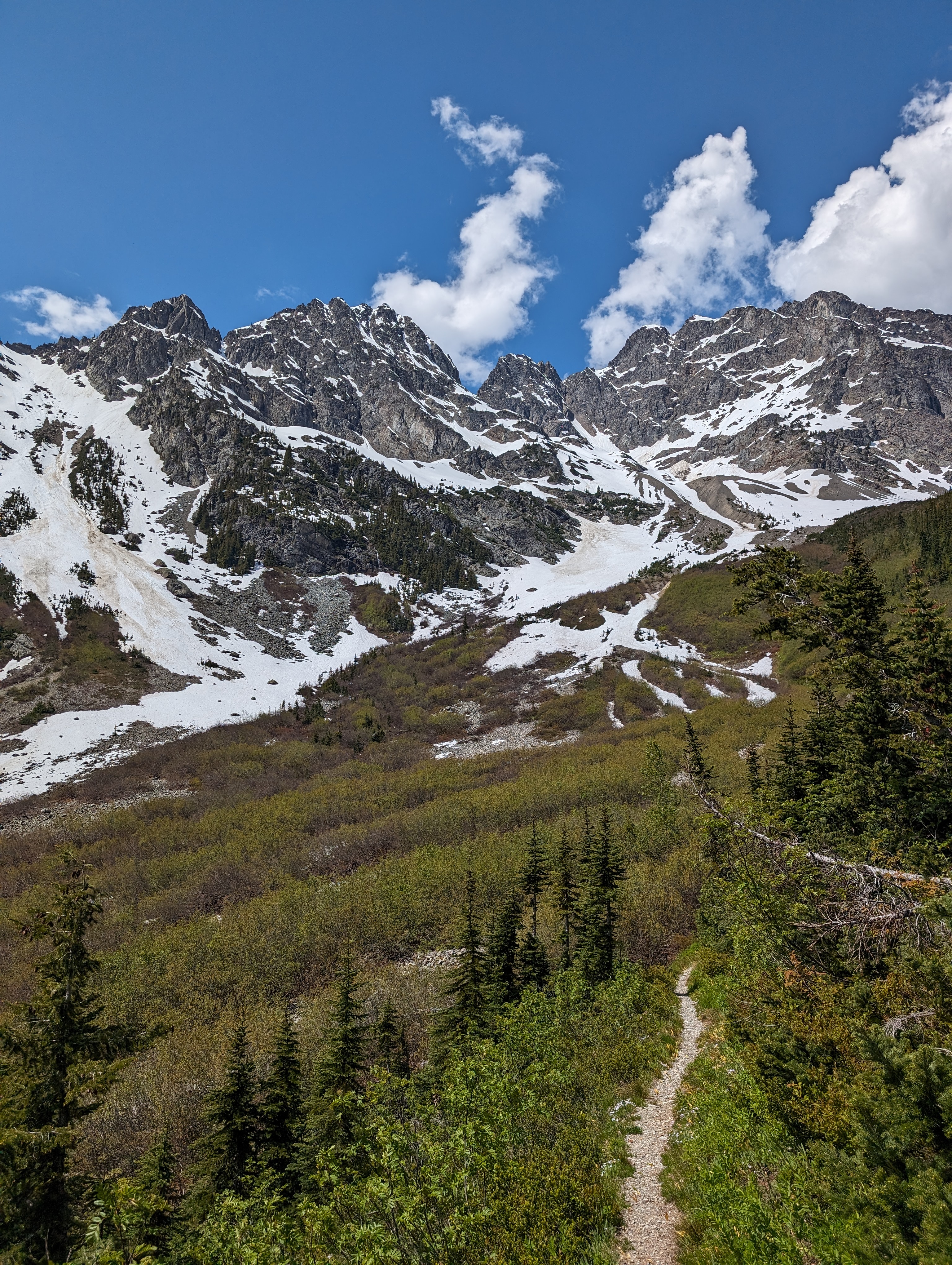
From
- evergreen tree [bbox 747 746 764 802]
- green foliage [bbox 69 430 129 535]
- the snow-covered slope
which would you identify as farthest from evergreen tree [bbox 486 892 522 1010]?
green foliage [bbox 69 430 129 535]

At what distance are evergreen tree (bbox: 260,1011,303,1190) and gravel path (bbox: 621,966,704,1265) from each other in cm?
929

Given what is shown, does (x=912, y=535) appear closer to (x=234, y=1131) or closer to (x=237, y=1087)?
(x=237, y=1087)

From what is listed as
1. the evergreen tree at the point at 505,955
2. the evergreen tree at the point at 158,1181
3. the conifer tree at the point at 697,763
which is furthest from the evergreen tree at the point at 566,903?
the evergreen tree at the point at 158,1181

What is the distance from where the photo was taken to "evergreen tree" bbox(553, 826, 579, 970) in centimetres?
2714

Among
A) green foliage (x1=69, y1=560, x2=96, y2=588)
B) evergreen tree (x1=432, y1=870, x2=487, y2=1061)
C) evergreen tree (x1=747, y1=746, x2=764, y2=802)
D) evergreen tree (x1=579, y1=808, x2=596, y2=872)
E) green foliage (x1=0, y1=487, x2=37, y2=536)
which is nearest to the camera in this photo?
evergreen tree (x1=432, y1=870, x2=487, y2=1061)

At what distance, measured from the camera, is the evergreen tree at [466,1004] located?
1903 cm

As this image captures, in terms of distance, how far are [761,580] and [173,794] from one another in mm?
58295

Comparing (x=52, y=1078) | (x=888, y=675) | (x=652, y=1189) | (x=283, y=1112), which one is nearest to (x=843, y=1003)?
(x=652, y=1189)

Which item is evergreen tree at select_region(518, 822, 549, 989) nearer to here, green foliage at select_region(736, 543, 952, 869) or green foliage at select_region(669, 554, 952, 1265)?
green foliage at select_region(669, 554, 952, 1265)

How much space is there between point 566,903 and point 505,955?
21.1ft

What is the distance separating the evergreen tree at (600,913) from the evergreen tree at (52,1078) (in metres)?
20.1

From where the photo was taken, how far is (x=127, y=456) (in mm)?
145375

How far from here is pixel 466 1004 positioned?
67.2 ft

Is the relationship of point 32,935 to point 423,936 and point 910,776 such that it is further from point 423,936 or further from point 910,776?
point 423,936
